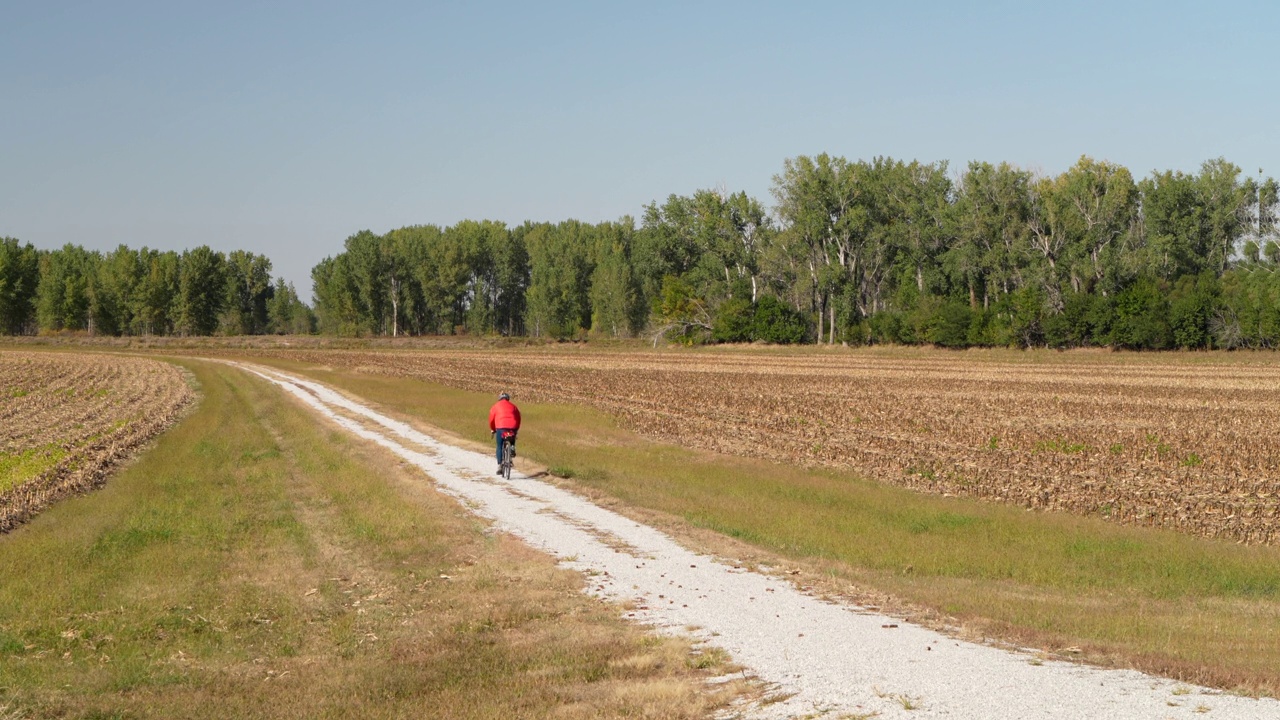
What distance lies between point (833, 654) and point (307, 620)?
6.23 m

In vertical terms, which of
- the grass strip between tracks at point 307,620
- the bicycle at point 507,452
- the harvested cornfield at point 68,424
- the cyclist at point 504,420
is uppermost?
the cyclist at point 504,420

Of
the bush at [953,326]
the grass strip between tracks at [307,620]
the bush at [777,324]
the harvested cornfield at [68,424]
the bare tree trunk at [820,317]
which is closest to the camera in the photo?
the grass strip between tracks at [307,620]

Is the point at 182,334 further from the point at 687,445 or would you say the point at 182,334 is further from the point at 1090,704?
the point at 1090,704

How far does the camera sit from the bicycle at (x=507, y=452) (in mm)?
24203

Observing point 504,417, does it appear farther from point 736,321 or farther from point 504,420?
point 736,321

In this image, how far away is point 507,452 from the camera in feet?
80.3

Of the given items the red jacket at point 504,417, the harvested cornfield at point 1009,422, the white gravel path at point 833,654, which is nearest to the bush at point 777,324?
the harvested cornfield at point 1009,422

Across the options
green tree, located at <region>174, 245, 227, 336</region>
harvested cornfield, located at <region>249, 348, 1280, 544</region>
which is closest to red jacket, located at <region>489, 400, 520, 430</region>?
harvested cornfield, located at <region>249, 348, 1280, 544</region>

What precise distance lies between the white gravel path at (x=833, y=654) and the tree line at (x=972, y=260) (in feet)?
268

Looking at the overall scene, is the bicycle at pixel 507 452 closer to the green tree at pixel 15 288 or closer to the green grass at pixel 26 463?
the green grass at pixel 26 463

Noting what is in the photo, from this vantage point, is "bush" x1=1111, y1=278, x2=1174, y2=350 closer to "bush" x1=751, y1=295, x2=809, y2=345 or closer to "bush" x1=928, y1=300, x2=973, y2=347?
"bush" x1=928, y1=300, x2=973, y2=347

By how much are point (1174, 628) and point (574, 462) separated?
56.8 ft

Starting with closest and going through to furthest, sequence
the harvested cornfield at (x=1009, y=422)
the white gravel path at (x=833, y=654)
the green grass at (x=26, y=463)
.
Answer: the white gravel path at (x=833, y=654), the harvested cornfield at (x=1009, y=422), the green grass at (x=26, y=463)

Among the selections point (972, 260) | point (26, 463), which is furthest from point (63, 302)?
point (26, 463)
